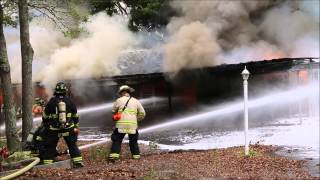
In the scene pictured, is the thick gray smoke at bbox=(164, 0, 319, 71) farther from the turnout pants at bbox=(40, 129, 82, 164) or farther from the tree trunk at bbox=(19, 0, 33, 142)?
the turnout pants at bbox=(40, 129, 82, 164)

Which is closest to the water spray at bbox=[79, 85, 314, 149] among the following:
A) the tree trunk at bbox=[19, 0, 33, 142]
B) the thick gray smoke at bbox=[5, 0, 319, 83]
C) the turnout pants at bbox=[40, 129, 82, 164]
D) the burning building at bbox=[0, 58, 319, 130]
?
the burning building at bbox=[0, 58, 319, 130]

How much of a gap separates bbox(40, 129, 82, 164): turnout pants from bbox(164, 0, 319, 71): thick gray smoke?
1011 cm

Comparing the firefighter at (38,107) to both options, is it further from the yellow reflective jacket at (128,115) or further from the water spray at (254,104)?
the yellow reflective jacket at (128,115)

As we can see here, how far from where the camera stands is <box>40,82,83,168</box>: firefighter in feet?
27.3

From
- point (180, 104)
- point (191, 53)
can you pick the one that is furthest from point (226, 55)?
point (180, 104)

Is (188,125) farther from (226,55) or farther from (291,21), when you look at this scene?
(291,21)

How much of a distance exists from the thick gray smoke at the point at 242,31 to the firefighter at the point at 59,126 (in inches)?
393

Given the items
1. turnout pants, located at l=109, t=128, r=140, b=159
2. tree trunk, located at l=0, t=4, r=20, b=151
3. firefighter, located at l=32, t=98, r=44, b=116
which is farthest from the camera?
firefighter, located at l=32, t=98, r=44, b=116

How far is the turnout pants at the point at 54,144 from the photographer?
8328 mm

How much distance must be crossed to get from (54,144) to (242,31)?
10.8 metres

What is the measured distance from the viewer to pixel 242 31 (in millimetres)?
17781

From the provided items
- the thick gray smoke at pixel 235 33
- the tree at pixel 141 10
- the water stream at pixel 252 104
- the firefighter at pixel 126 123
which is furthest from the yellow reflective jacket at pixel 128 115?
the tree at pixel 141 10

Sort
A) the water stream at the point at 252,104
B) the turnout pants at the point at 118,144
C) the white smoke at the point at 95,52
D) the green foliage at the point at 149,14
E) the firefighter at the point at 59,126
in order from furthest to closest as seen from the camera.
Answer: the white smoke at the point at 95,52 < the green foliage at the point at 149,14 < the water stream at the point at 252,104 < the turnout pants at the point at 118,144 < the firefighter at the point at 59,126

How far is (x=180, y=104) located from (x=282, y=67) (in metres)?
4.31
